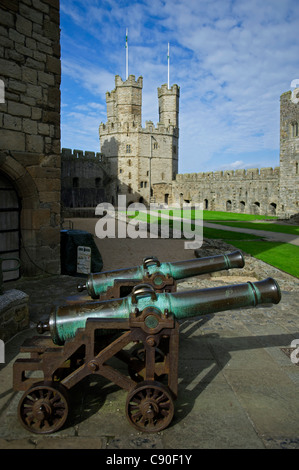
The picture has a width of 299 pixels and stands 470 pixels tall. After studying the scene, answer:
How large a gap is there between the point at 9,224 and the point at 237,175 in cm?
3231

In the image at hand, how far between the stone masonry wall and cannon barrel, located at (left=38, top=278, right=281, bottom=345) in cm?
500

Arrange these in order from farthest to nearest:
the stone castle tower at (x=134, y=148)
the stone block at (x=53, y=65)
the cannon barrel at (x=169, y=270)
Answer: the stone castle tower at (x=134, y=148)
the stone block at (x=53, y=65)
the cannon barrel at (x=169, y=270)

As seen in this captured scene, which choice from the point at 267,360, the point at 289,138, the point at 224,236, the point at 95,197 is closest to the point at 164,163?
the point at 95,197

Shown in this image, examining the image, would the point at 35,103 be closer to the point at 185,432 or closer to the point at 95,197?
the point at 185,432

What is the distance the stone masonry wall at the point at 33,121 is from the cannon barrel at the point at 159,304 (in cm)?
500

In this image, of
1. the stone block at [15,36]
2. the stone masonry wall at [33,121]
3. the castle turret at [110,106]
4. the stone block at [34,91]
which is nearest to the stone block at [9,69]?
the stone masonry wall at [33,121]

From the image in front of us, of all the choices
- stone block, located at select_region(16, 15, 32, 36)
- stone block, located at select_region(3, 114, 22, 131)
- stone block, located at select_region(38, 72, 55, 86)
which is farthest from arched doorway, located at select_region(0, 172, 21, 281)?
stone block, located at select_region(16, 15, 32, 36)

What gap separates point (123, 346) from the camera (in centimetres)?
290

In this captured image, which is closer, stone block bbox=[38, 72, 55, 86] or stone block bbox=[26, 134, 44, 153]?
stone block bbox=[26, 134, 44, 153]

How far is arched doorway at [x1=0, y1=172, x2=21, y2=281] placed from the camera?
7402 millimetres

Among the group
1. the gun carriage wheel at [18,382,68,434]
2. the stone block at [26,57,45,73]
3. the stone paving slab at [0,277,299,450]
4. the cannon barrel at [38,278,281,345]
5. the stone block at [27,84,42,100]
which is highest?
the stone block at [26,57,45,73]

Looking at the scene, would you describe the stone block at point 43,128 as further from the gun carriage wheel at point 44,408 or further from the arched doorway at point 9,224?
the gun carriage wheel at point 44,408

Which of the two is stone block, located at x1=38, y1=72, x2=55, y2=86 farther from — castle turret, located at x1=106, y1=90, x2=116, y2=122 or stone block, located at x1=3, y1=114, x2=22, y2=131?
castle turret, located at x1=106, y1=90, x2=116, y2=122

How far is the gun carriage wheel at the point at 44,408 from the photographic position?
A: 274 cm
